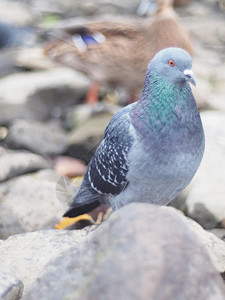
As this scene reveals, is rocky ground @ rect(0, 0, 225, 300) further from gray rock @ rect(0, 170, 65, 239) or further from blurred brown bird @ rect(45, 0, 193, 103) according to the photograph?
blurred brown bird @ rect(45, 0, 193, 103)

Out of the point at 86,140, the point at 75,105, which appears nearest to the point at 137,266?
the point at 86,140

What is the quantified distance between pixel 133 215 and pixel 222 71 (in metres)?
6.35

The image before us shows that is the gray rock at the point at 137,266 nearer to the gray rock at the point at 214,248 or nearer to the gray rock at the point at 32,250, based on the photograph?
the gray rock at the point at 32,250

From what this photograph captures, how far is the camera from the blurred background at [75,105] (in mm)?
4414

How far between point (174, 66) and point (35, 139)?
2817mm

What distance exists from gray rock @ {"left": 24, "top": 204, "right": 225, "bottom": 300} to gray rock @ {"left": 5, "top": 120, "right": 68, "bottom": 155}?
3416 millimetres

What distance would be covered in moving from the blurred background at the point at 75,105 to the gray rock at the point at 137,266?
1944mm

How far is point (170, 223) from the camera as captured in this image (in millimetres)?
2301

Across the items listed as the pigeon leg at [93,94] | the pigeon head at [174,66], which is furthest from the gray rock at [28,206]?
the pigeon leg at [93,94]

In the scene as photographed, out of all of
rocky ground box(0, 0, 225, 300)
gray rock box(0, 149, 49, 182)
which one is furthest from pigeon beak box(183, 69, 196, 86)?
gray rock box(0, 149, 49, 182)

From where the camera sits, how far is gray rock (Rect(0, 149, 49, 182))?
5087 mm

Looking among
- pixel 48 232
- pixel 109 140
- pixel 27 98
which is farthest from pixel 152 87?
pixel 27 98

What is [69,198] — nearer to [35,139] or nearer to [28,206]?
[28,206]

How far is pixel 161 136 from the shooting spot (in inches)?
130
